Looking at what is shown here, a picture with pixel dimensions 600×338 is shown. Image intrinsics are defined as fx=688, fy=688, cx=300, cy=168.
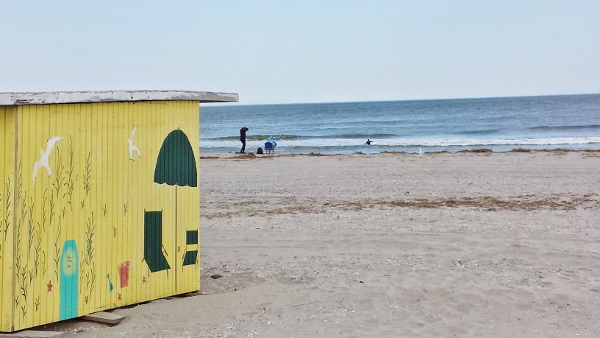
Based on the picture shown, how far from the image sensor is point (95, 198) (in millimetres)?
6453

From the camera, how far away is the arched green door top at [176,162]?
7098 mm

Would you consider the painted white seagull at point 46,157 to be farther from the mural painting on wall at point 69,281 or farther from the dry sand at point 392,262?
the dry sand at point 392,262

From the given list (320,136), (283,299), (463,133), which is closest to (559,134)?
(463,133)

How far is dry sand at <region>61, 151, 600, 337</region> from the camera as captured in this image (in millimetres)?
6477

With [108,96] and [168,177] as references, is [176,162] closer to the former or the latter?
[168,177]

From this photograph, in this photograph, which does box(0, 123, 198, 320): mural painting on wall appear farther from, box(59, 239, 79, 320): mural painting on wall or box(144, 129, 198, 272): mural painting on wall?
box(144, 129, 198, 272): mural painting on wall

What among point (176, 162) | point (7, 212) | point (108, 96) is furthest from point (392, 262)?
point (7, 212)

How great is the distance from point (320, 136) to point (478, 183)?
36.3 metres

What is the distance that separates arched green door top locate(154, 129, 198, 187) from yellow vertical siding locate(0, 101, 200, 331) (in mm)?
57

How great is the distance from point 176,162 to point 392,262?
322 centimetres

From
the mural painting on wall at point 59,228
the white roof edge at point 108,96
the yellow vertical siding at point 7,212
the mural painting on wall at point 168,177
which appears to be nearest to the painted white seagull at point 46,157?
Answer: the mural painting on wall at point 59,228

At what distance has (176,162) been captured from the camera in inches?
286

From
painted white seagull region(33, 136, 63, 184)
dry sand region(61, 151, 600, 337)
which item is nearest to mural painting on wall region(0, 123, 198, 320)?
painted white seagull region(33, 136, 63, 184)

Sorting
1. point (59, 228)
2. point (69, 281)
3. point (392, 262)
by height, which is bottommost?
point (392, 262)
